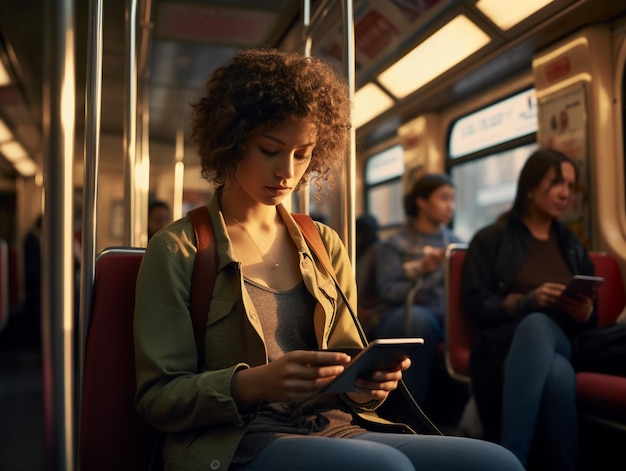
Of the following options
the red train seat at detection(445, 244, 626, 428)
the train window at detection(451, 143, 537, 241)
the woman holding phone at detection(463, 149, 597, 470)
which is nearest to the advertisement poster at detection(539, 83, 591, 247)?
the red train seat at detection(445, 244, 626, 428)

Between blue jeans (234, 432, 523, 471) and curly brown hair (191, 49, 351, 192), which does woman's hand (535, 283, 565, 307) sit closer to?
curly brown hair (191, 49, 351, 192)

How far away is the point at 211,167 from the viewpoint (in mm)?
1636

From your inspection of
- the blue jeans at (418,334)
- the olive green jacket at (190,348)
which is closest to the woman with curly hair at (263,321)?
the olive green jacket at (190,348)

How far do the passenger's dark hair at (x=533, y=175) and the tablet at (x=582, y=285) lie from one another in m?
0.63

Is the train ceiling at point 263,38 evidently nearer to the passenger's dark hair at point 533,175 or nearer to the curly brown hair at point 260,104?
the curly brown hair at point 260,104

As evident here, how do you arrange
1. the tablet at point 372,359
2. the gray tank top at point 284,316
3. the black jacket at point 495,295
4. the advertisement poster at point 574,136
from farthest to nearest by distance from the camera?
the advertisement poster at point 574,136 < the black jacket at point 495,295 < the gray tank top at point 284,316 < the tablet at point 372,359

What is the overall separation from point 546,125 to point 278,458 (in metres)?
3.97

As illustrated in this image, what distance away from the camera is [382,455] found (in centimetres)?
126

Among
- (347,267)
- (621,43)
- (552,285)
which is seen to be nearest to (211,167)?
(347,267)

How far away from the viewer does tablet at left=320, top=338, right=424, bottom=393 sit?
122 centimetres

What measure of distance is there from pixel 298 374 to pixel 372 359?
13 centimetres

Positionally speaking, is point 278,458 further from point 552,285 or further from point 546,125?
point 546,125

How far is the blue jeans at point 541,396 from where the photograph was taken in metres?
2.88

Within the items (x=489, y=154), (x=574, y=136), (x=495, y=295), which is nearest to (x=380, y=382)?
(x=495, y=295)
